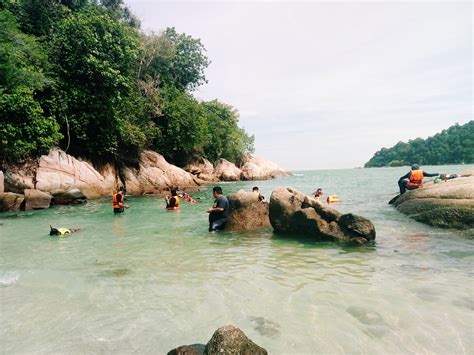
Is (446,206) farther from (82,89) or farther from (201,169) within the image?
(201,169)

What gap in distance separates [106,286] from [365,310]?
14.3 ft

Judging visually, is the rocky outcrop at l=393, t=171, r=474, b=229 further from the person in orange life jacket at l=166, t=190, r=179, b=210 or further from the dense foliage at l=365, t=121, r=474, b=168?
the dense foliage at l=365, t=121, r=474, b=168

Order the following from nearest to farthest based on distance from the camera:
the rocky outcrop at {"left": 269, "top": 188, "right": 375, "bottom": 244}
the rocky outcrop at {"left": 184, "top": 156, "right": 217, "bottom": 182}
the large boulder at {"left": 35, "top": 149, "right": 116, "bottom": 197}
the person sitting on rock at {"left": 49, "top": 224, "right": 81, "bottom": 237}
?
the rocky outcrop at {"left": 269, "top": 188, "right": 375, "bottom": 244} < the person sitting on rock at {"left": 49, "top": 224, "right": 81, "bottom": 237} < the large boulder at {"left": 35, "top": 149, "right": 116, "bottom": 197} < the rocky outcrop at {"left": 184, "top": 156, "right": 217, "bottom": 182}

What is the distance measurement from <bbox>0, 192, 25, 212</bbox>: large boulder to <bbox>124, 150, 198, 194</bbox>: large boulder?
10.8 meters

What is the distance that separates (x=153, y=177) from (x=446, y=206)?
2453cm

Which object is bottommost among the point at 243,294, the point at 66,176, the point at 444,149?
the point at 243,294

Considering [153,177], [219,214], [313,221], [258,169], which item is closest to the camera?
[313,221]

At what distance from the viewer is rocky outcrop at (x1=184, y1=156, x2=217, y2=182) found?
43.2m

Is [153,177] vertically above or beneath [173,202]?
above

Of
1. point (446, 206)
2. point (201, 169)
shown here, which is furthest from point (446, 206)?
point (201, 169)

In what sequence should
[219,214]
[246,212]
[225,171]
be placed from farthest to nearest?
[225,171], [246,212], [219,214]

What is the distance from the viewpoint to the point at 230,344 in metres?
2.92

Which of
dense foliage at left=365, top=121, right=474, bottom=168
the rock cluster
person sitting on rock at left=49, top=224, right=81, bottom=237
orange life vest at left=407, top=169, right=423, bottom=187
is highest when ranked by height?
dense foliage at left=365, top=121, right=474, bottom=168

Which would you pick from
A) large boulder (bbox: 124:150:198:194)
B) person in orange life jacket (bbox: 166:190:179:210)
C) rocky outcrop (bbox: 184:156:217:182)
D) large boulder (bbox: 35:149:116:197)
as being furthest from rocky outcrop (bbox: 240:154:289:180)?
person in orange life jacket (bbox: 166:190:179:210)
